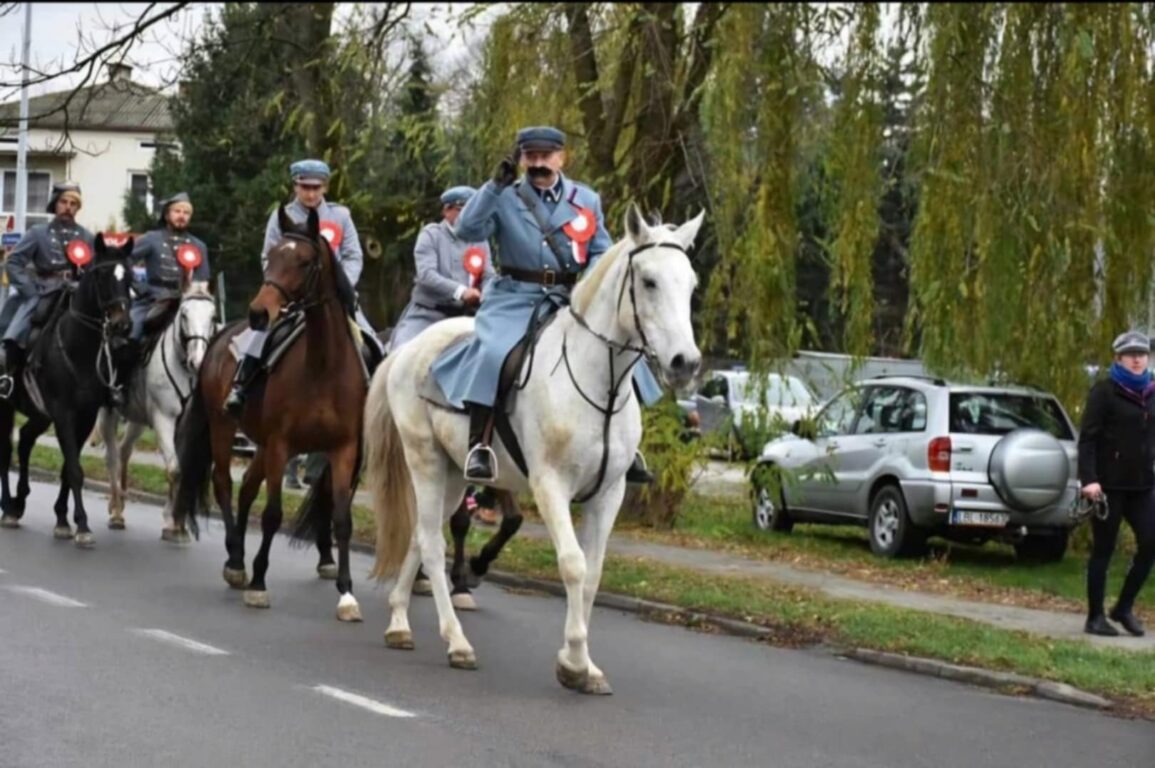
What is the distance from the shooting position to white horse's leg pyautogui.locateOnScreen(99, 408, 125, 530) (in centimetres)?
1738

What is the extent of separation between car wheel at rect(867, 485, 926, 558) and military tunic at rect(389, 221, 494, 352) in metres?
6.36

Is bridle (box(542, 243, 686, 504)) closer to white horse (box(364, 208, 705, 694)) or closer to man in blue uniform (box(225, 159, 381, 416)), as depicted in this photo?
white horse (box(364, 208, 705, 694))

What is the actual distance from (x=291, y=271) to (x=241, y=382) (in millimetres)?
1259

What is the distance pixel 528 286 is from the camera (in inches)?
419

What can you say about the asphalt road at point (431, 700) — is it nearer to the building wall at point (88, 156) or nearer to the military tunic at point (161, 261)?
the building wall at point (88, 156)

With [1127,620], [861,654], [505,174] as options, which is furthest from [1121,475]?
[505,174]

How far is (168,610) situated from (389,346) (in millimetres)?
3405

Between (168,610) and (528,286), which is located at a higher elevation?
(528,286)

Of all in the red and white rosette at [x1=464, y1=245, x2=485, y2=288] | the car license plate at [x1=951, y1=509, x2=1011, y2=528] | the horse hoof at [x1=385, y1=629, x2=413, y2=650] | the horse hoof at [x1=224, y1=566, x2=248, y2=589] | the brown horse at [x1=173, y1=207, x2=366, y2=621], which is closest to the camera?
the horse hoof at [x1=385, y1=629, x2=413, y2=650]

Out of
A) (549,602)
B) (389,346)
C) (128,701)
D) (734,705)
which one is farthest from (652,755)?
(389,346)

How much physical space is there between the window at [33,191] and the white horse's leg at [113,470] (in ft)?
6.65

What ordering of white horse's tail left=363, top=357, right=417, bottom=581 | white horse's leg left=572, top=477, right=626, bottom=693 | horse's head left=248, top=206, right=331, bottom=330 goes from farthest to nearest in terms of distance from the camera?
1. horse's head left=248, top=206, right=331, bottom=330
2. white horse's tail left=363, top=357, right=417, bottom=581
3. white horse's leg left=572, top=477, right=626, bottom=693

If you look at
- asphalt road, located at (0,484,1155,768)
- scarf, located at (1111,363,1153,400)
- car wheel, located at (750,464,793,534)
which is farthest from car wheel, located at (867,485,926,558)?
asphalt road, located at (0,484,1155,768)

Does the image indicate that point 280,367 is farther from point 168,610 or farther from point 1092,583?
point 1092,583
